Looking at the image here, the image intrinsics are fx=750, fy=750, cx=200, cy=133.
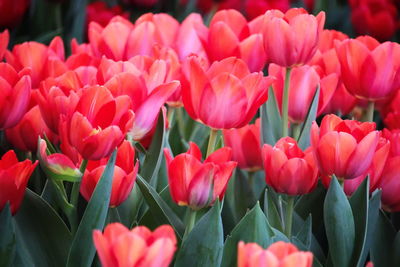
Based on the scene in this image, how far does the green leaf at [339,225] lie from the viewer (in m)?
0.73

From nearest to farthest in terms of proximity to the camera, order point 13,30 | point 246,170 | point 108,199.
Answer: point 108,199, point 246,170, point 13,30

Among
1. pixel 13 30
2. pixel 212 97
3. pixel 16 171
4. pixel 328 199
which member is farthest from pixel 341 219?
pixel 13 30

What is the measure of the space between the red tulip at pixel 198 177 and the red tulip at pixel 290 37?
0.65 ft

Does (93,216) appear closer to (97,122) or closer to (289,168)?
(97,122)

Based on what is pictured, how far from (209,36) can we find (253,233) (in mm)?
356

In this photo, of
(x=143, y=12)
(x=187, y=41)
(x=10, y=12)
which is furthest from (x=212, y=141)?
(x=143, y=12)

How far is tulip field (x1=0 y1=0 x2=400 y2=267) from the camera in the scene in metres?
0.69

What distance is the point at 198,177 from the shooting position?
0.70 meters

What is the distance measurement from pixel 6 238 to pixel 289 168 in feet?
0.94

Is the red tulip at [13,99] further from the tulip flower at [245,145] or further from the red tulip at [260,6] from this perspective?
the red tulip at [260,6]

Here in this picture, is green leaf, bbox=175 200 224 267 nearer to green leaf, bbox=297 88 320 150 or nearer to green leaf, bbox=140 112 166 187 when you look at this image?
green leaf, bbox=140 112 166 187

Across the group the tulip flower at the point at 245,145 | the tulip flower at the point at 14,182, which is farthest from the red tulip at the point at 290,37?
the tulip flower at the point at 14,182

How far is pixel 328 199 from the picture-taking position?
74cm

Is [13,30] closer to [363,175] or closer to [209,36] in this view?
[209,36]
